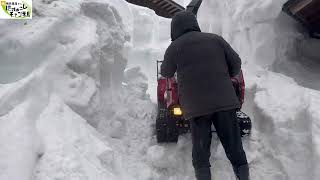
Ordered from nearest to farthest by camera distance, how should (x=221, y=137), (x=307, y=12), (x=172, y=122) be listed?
(x=221, y=137) < (x=172, y=122) < (x=307, y=12)

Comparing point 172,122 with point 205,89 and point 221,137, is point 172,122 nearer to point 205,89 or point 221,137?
point 221,137

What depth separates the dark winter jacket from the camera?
11.9 feet

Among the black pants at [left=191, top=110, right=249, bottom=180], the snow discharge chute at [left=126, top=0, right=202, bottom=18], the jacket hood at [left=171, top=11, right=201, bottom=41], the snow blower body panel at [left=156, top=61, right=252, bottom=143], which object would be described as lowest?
the snow blower body panel at [left=156, top=61, right=252, bottom=143]

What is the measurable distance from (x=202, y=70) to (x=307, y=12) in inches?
160

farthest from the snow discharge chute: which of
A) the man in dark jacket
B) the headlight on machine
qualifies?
the man in dark jacket

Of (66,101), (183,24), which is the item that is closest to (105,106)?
(66,101)

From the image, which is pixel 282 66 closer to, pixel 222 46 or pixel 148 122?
pixel 148 122

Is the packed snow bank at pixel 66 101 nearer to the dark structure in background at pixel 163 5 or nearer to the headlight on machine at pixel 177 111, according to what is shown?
the headlight on machine at pixel 177 111

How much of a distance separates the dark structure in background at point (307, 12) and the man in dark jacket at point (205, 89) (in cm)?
324

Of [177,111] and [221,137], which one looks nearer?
[221,137]

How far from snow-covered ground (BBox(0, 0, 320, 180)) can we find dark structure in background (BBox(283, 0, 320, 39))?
24cm

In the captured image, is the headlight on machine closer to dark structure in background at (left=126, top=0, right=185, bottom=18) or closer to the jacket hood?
the jacket hood

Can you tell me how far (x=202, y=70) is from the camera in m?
3.68

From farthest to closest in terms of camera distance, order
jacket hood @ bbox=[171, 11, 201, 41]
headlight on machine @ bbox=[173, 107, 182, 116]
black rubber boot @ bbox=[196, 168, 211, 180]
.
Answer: headlight on machine @ bbox=[173, 107, 182, 116] → jacket hood @ bbox=[171, 11, 201, 41] → black rubber boot @ bbox=[196, 168, 211, 180]
